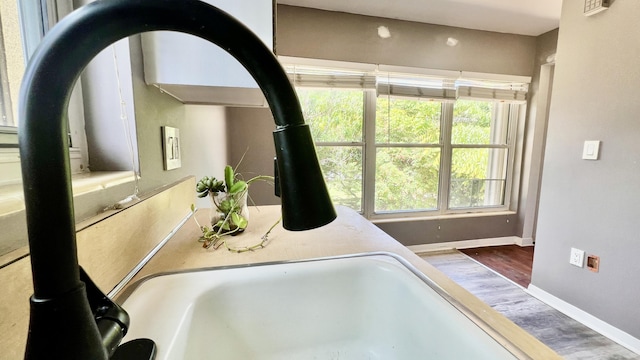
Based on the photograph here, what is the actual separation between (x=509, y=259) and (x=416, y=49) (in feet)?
7.52

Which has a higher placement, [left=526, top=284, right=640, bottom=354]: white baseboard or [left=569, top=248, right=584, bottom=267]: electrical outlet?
[left=569, top=248, right=584, bottom=267]: electrical outlet

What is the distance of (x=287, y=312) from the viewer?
620 mm

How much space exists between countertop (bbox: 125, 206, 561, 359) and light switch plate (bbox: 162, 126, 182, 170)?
0.22 metres

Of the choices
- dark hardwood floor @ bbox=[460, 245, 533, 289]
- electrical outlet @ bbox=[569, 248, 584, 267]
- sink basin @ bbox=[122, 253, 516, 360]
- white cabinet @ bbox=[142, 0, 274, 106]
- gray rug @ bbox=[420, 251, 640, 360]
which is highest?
white cabinet @ bbox=[142, 0, 274, 106]

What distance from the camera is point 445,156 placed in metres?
2.92

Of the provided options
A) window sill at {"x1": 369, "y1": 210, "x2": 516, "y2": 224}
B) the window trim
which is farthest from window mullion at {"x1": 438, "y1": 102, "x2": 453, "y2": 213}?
window sill at {"x1": 369, "y1": 210, "x2": 516, "y2": 224}

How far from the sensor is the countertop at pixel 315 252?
1.51 ft

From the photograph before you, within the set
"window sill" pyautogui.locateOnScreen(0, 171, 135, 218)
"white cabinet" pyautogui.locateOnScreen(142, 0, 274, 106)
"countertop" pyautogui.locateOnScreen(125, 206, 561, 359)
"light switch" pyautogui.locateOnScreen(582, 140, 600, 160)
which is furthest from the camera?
"light switch" pyautogui.locateOnScreen(582, 140, 600, 160)

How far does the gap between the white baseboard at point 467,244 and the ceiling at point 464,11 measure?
2.24 m

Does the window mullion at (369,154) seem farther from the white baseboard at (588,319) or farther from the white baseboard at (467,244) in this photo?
the white baseboard at (588,319)

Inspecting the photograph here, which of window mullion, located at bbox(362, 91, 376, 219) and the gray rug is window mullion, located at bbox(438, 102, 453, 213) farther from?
window mullion, located at bbox(362, 91, 376, 219)

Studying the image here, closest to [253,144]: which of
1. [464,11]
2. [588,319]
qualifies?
[464,11]

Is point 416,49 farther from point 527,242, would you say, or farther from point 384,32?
point 527,242

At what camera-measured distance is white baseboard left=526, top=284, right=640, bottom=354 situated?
4.95ft
